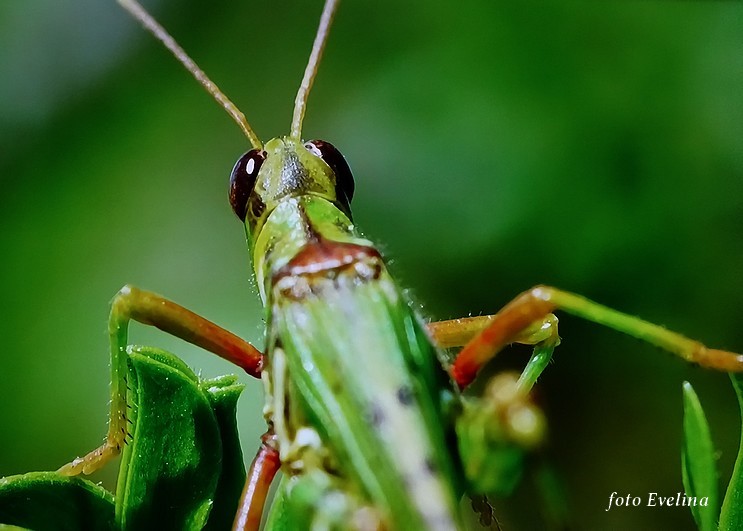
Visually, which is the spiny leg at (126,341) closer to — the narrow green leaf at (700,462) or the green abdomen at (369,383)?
the green abdomen at (369,383)

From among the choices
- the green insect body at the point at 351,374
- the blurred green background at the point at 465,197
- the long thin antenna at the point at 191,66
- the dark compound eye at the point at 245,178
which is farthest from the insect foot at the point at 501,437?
the blurred green background at the point at 465,197

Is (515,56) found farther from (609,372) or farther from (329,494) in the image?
(329,494)

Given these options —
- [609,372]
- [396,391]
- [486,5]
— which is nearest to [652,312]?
[609,372]

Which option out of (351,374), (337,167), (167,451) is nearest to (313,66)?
(337,167)

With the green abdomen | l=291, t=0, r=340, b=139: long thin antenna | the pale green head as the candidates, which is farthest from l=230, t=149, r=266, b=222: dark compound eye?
the green abdomen

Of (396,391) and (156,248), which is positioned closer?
(396,391)

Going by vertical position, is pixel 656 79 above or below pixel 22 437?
above
